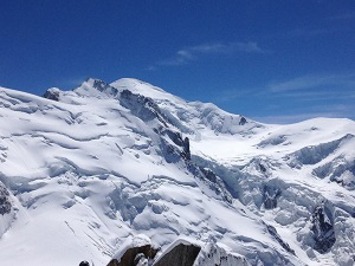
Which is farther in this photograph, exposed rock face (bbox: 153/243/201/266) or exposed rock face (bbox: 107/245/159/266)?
exposed rock face (bbox: 107/245/159/266)

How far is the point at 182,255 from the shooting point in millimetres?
15891

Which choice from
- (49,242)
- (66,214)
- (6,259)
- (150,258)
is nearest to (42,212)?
(66,214)

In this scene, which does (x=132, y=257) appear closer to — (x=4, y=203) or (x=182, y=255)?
(x=182, y=255)

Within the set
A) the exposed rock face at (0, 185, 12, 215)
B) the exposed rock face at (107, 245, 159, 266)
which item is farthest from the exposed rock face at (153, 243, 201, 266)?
the exposed rock face at (0, 185, 12, 215)

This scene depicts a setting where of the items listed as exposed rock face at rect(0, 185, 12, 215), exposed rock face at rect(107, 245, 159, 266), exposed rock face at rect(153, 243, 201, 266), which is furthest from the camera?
exposed rock face at rect(0, 185, 12, 215)

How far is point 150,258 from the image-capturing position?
17.9m

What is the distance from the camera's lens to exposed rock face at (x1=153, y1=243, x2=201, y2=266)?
15.9 m

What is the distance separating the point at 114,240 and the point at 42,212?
26.8m

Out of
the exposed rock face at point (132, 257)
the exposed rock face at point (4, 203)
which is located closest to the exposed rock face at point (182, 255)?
the exposed rock face at point (132, 257)

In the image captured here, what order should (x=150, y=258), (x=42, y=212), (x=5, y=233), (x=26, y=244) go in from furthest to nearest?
(x=42, y=212), (x=5, y=233), (x=26, y=244), (x=150, y=258)

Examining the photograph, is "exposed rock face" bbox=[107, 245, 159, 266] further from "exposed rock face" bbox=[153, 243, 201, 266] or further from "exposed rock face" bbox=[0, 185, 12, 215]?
"exposed rock face" bbox=[0, 185, 12, 215]

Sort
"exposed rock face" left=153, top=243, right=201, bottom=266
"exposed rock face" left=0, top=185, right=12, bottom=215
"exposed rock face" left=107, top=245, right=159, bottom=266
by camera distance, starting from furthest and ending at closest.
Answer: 1. "exposed rock face" left=0, top=185, right=12, bottom=215
2. "exposed rock face" left=107, top=245, right=159, bottom=266
3. "exposed rock face" left=153, top=243, right=201, bottom=266

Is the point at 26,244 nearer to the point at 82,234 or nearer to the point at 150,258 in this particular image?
the point at 82,234

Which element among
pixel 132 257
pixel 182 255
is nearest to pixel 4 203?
pixel 132 257
